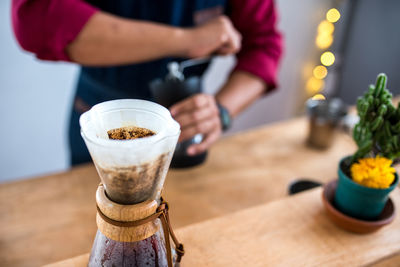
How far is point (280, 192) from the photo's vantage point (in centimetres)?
100

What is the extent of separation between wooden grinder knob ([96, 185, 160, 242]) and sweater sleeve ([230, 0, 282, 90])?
0.86 m

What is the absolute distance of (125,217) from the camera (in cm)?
43

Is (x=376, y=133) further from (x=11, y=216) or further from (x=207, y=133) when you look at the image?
(x=11, y=216)

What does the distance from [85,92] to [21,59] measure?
0.74m

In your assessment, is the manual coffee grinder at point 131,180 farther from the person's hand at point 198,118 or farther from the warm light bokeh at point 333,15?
the warm light bokeh at point 333,15

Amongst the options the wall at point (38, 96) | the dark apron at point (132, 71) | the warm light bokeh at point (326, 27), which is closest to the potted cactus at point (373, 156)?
the dark apron at point (132, 71)

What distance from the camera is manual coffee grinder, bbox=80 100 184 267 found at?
1.24 ft

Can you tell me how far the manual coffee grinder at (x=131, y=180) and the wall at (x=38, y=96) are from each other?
1.61 metres

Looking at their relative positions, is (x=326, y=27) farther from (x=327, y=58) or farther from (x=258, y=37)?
(x=258, y=37)

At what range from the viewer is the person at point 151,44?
91 centimetres

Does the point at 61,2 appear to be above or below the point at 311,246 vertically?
above

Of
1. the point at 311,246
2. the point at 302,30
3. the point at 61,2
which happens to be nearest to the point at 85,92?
the point at 61,2

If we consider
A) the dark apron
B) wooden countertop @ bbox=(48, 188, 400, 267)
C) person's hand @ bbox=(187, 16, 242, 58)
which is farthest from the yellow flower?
the dark apron

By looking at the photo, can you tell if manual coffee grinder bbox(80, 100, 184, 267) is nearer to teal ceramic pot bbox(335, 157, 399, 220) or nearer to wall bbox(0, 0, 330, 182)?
teal ceramic pot bbox(335, 157, 399, 220)
